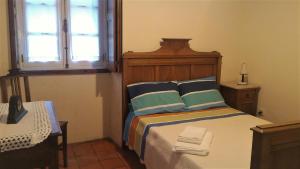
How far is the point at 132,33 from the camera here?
9.75ft

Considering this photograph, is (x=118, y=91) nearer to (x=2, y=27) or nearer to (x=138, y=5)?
(x=138, y=5)

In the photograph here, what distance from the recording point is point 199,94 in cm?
303

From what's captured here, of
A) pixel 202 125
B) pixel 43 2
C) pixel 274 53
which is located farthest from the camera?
pixel 274 53

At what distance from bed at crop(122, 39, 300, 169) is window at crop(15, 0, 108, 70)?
0.55m

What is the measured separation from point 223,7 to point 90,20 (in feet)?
5.63

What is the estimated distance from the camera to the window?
2.85m

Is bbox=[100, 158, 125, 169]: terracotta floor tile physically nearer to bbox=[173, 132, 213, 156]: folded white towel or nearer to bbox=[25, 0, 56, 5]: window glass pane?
bbox=[173, 132, 213, 156]: folded white towel

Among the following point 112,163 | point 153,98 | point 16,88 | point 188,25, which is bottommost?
point 112,163

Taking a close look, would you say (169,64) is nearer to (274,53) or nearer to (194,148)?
(274,53)

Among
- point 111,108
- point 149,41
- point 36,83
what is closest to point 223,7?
point 149,41

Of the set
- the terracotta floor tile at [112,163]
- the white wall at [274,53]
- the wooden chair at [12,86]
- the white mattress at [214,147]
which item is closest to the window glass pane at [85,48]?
the wooden chair at [12,86]

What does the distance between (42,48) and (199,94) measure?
6.09 feet

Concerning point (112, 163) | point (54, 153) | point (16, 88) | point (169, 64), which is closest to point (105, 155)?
point (112, 163)

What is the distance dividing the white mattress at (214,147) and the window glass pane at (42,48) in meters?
1.52
